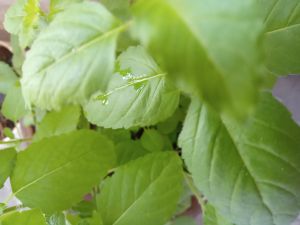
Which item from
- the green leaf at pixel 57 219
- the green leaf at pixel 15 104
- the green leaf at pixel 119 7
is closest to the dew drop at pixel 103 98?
the green leaf at pixel 119 7

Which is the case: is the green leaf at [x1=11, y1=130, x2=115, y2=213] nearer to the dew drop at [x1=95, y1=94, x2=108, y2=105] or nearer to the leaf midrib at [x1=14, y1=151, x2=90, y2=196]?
the leaf midrib at [x1=14, y1=151, x2=90, y2=196]

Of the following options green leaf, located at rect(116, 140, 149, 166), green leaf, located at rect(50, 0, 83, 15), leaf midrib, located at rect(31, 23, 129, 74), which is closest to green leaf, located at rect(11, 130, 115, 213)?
green leaf, located at rect(116, 140, 149, 166)

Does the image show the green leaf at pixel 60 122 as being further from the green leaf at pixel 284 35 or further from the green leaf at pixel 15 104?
the green leaf at pixel 284 35

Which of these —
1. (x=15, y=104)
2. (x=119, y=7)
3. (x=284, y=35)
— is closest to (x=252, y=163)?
(x=284, y=35)

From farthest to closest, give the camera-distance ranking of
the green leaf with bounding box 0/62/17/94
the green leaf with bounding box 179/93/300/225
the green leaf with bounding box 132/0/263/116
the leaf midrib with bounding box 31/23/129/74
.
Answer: the green leaf with bounding box 0/62/17/94 < the green leaf with bounding box 179/93/300/225 < the leaf midrib with bounding box 31/23/129/74 < the green leaf with bounding box 132/0/263/116

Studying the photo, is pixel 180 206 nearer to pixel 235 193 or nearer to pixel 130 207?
pixel 130 207

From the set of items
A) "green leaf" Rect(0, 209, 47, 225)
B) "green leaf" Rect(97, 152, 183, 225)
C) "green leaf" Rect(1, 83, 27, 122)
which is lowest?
"green leaf" Rect(97, 152, 183, 225)

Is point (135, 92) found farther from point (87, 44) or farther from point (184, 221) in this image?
point (184, 221)
